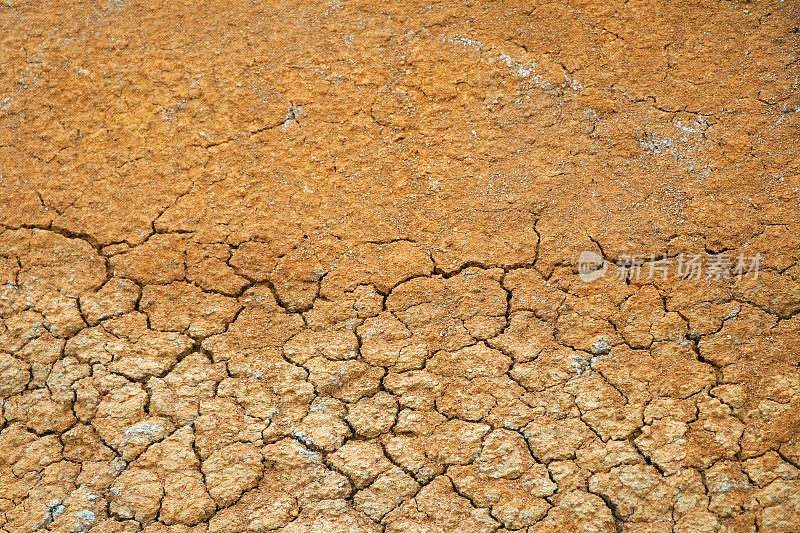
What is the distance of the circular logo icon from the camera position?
272 cm

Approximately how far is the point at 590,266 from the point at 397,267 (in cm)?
83

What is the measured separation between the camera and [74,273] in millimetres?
2941

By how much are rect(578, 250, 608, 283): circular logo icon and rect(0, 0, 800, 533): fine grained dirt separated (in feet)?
0.11

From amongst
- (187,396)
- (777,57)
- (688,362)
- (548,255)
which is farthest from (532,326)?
(777,57)

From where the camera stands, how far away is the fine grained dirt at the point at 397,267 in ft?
7.57

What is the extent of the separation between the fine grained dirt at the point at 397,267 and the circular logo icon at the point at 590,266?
0.03 m

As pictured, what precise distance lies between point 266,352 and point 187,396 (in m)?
0.35

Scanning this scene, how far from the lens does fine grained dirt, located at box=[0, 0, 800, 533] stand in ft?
7.57

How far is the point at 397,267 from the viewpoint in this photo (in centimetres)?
282

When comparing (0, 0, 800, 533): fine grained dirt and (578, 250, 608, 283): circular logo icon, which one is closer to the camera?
(0, 0, 800, 533): fine grained dirt

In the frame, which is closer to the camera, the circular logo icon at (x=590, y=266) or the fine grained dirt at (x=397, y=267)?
the fine grained dirt at (x=397, y=267)

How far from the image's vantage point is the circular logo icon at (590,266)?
2721 mm

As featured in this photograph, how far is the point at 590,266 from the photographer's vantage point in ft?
9.01

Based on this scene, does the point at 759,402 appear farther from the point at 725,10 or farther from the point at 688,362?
the point at 725,10
